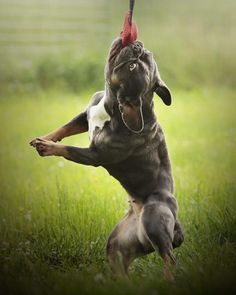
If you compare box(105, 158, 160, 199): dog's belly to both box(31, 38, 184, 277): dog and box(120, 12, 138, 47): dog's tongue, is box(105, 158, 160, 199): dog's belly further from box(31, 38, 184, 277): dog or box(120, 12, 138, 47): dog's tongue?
box(120, 12, 138, 47): dog's tongue

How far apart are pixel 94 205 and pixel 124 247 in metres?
0.28

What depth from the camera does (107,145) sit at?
238 cm

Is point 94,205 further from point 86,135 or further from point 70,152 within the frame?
point 70,152

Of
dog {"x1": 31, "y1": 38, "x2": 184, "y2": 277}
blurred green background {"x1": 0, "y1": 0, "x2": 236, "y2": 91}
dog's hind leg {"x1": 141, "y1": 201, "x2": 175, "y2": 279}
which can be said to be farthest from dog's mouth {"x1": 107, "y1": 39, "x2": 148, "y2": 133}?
blurred green background {"x1": 0, "y1": 0, "x2": 236, "y2": 91}

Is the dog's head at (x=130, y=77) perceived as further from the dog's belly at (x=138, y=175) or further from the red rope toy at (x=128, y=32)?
the dog's belly at (x=138, y=175)

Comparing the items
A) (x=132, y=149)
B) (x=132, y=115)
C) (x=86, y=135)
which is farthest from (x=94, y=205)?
(x=132, y=115)

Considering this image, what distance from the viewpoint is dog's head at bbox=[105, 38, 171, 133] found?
2318mm

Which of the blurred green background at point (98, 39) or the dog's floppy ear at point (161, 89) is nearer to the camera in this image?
the dog's floppy ear at point (161, 89)

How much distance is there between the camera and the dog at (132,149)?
234cm

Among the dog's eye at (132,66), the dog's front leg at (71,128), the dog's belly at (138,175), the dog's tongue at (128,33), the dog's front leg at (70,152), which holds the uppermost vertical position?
the dog's tongue at (128,33)

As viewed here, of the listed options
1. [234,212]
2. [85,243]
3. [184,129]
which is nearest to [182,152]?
[184,129]

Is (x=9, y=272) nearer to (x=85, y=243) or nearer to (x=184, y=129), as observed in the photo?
(x=85, y=243)

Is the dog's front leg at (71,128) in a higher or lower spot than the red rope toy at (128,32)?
lower

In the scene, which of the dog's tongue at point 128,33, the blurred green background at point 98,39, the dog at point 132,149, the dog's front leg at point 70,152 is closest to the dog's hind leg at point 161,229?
the dog at point 132,149
